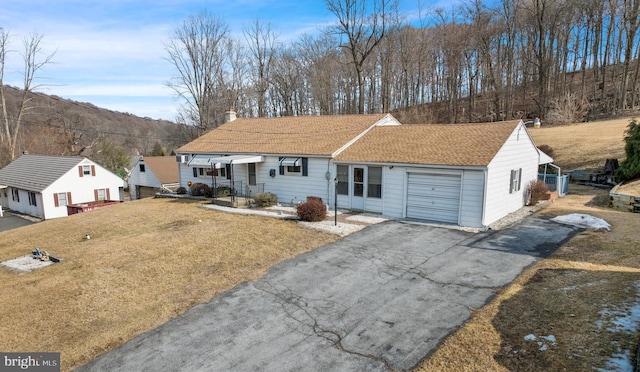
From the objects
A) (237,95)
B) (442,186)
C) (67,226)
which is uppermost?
(237,95)

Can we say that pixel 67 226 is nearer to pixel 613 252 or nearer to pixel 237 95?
pixel 613 252

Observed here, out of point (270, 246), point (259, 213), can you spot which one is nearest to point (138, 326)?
point (270, 246)

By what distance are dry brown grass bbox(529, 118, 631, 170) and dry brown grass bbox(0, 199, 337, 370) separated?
23.4 m

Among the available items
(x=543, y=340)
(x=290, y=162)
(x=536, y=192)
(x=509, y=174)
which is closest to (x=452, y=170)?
(x=509, y=174)

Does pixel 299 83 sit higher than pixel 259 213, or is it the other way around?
pixel 299 83

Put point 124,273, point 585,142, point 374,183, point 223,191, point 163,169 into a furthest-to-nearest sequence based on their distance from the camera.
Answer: point 163,169 < point 585,142 < point 223,191 < point 374,183 < point 124,273

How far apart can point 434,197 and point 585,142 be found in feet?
73.8

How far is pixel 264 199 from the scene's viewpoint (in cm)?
1802

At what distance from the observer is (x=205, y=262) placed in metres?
10.3

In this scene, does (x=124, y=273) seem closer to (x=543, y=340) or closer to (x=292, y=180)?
(x=292, y=180)

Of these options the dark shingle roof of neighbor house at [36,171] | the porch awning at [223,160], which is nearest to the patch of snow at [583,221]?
the porch awning at [223,160]

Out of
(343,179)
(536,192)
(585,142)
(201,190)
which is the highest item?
(585,142)

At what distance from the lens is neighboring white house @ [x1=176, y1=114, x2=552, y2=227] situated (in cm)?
1345

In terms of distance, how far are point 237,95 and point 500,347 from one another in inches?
1636
